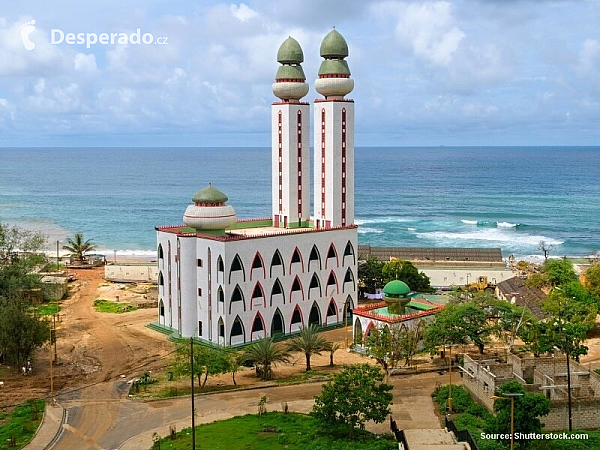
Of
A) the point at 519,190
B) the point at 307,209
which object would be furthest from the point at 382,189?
the point at 307,209

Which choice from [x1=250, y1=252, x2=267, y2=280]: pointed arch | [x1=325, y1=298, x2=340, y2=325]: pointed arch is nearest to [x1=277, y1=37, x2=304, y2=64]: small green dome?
[x1=250, y1=252, x2=267, y2=280]: pointed arch

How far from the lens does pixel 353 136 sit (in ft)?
175

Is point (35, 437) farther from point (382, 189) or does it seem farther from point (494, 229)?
point (382, 189)

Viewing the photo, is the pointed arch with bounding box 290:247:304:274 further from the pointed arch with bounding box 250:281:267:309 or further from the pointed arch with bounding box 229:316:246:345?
the pointed arch with bounding box 229:316:246:345


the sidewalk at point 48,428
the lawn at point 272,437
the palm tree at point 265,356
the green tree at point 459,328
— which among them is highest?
the green tree at point 459,328

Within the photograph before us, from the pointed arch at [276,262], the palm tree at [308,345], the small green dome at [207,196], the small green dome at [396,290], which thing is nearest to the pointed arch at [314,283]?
the pointed arch at [276,262]

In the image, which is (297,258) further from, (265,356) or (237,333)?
(265,356)

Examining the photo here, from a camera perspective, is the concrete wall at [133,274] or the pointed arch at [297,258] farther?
the concrete wall at [133,274]

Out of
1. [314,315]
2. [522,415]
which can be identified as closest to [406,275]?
[314,315]

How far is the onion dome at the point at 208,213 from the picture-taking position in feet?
154

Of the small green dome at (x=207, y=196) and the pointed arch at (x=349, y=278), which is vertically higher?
the small green dome at (x=207, y=196)

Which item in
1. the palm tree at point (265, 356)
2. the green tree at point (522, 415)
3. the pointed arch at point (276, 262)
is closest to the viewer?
the green tree at point (522, 415)

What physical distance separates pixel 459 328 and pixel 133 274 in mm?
36845

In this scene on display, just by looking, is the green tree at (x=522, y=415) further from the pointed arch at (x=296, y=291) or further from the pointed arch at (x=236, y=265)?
the pointed arch at (x=296, y=291)
